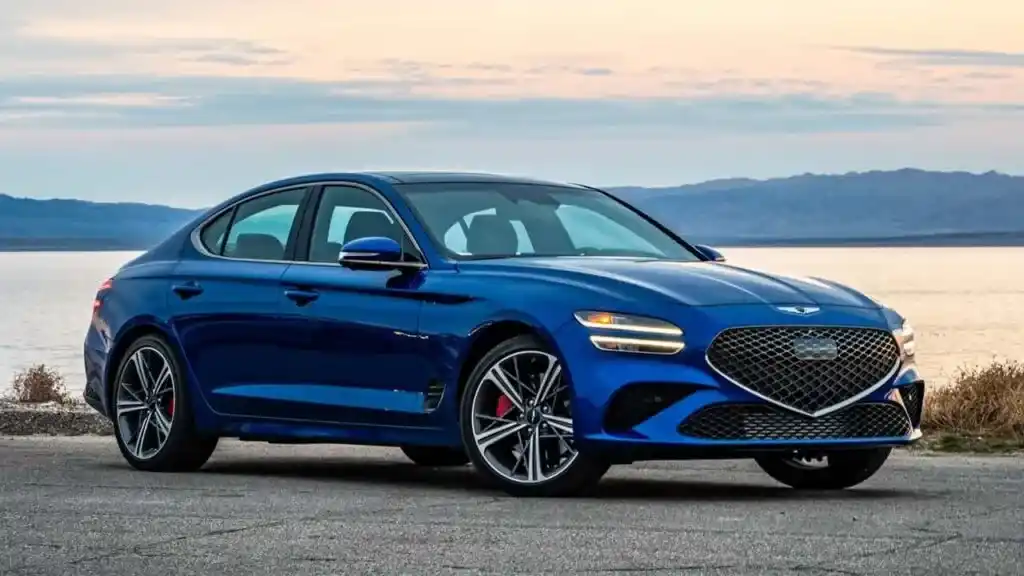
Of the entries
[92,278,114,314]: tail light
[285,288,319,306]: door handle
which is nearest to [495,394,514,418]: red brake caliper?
[285,288,319,306]: door handle

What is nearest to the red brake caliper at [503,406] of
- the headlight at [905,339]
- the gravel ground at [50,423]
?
the headlight at [905,339]

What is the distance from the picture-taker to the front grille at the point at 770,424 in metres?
10.2

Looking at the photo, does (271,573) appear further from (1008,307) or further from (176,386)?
(1008,307)

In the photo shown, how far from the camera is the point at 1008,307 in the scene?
3656 inches

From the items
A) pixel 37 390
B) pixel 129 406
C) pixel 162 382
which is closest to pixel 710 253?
pixel 162 382

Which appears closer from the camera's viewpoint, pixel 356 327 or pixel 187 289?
pixel 356 327

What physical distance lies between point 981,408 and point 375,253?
21.4 feet

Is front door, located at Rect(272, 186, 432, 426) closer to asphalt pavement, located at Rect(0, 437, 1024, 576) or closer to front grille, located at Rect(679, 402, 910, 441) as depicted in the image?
asphalt pavement, located at Rect(0, 437, 1024, 576)

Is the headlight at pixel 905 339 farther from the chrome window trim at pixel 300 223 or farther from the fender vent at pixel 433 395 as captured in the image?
the chrome window trim at pixel 300 223

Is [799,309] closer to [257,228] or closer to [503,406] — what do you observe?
[503,406]

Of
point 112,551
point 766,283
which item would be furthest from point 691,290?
point 112,551

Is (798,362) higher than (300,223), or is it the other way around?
(300,223)

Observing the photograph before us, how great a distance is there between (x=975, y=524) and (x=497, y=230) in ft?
10.4

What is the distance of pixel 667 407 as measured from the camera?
10242 mm
